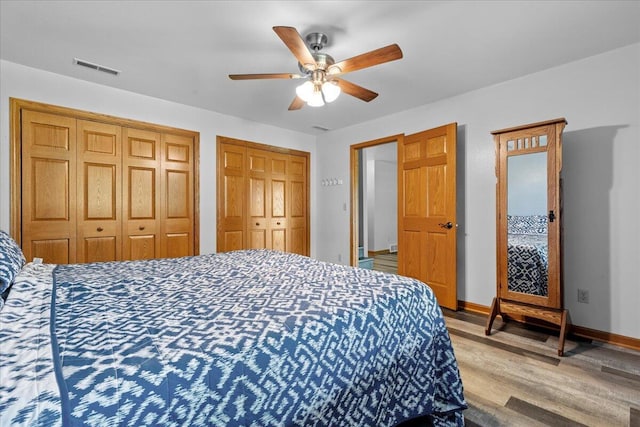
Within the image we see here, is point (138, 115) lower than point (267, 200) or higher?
higher

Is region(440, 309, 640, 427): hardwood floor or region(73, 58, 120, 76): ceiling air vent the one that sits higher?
region(73, 58, 120, 76): ceiling air vent

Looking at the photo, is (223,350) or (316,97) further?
(316,97)

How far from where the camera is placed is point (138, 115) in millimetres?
3379

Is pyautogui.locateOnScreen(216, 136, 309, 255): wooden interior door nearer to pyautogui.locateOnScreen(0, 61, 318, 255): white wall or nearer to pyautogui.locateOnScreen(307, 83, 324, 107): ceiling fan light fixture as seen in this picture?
pyautogui.locateOnScreen(0, 61, 318, 255): white wall

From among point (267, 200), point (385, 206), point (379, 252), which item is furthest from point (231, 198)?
point (385, 206)

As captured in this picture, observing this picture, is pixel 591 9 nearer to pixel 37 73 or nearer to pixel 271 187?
pixel 271 187

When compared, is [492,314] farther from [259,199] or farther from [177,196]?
[177,196]

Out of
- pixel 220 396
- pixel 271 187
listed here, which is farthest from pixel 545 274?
pixel 271 187

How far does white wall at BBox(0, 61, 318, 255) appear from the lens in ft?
8.78

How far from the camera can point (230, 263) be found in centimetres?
213

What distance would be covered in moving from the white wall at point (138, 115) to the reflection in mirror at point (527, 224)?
3257 millimetres

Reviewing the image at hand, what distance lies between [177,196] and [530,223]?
147 inches

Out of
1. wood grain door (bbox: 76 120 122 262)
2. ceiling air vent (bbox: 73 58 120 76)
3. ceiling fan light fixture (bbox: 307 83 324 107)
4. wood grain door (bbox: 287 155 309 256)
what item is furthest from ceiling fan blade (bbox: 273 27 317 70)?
wood grain door (bbox: 287 155 309 256)

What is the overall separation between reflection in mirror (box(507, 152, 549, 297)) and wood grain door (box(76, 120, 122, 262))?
3937 millimetres
